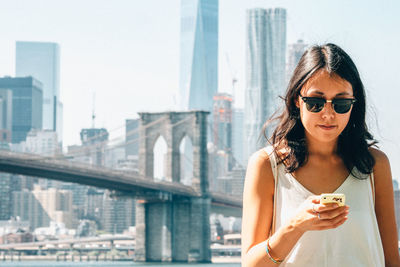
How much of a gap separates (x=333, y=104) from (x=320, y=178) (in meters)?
0.23

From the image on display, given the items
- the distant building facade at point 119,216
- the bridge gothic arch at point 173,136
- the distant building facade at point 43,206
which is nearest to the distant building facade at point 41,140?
the distant building facade at point 43,206

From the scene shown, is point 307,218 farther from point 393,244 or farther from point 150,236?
point 150,236

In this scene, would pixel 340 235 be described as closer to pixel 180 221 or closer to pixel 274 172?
pixel 274 172

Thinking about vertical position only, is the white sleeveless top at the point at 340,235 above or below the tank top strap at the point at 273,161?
below

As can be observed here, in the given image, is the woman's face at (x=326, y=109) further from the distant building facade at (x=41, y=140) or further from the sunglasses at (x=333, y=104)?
the distant building facade at (x=41, y=140)

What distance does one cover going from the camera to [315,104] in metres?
2.70

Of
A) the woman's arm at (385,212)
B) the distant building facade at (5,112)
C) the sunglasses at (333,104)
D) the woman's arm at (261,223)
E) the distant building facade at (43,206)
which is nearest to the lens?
the woman's arm at (261,223)

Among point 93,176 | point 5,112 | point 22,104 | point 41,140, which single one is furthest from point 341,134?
point 5,112

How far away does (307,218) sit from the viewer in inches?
97.6

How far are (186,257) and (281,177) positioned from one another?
63.7 meters

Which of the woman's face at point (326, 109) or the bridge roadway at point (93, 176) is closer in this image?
the woman's face at point (326, 109)

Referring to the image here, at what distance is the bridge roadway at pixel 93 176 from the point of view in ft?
160

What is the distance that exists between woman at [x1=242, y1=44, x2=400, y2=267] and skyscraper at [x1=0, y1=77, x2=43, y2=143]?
18167 cm

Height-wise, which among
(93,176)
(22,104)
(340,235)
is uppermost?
(22,104)
